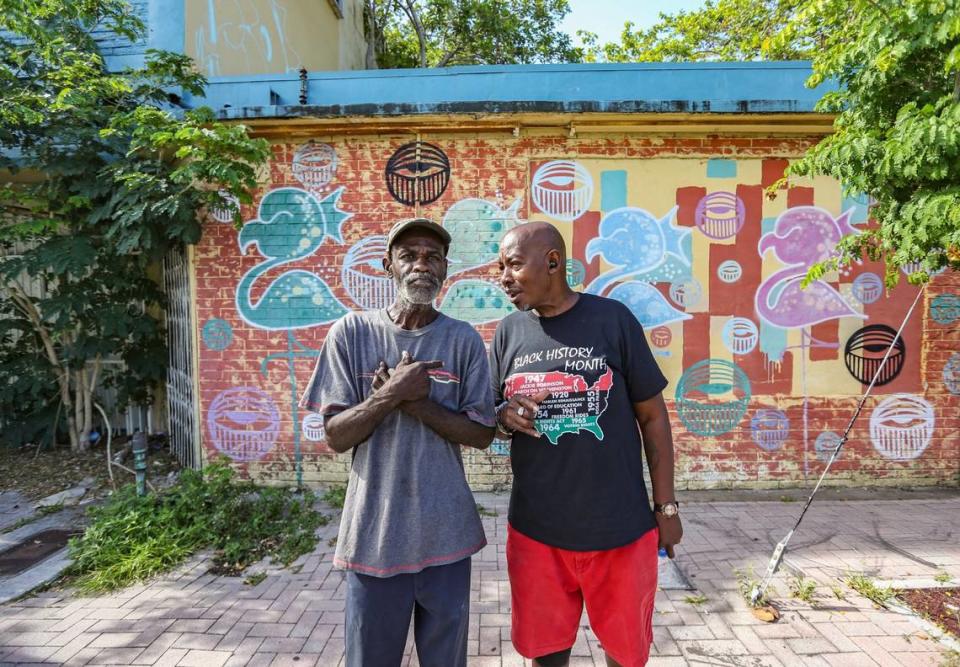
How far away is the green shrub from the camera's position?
355cm

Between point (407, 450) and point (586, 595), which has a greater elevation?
point (407, 450)

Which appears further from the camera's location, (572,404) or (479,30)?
(479,30)

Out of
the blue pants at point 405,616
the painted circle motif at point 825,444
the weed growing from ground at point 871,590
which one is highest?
the blue pants at point 405,616

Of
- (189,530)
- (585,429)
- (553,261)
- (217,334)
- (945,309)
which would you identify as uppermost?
(553,261)

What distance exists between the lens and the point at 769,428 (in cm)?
489

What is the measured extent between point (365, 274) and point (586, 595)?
11.8 ft

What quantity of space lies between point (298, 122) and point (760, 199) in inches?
167

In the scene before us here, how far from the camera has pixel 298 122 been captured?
15.2 feet

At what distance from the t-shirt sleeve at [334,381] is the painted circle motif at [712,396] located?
3.83 metres

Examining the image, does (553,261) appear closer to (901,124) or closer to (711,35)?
(901,124)

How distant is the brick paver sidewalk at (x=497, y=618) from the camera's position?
2.65 meters

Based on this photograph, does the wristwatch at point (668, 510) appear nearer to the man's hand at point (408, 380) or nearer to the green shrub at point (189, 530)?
the man's hand at point (408, 380)

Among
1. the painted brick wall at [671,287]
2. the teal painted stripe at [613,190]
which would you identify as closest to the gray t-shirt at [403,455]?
the painted brick wall at [671,287]

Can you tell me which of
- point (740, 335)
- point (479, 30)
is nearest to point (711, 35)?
point (479, 30)
